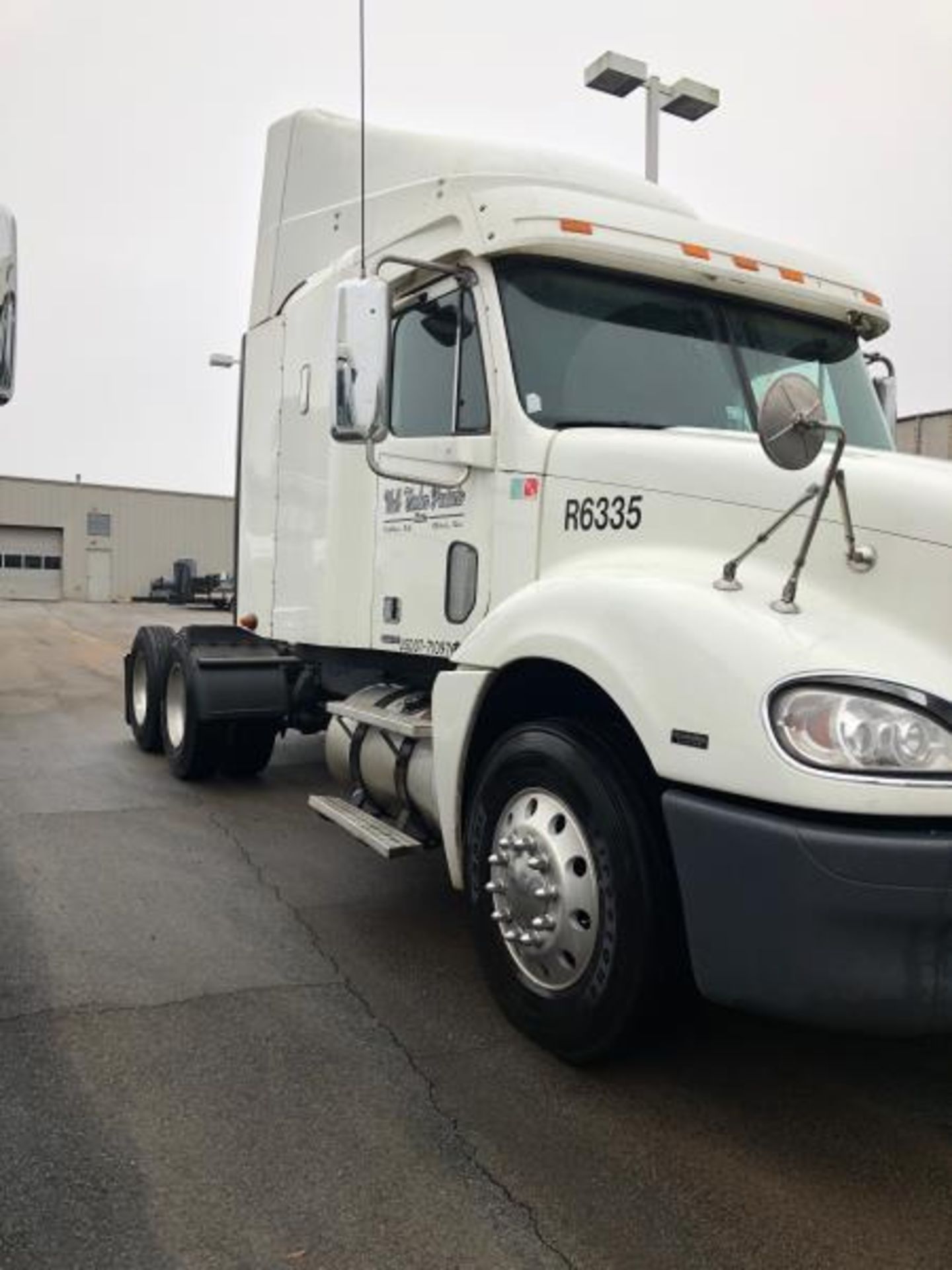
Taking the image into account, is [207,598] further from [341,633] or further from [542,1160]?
[542,1160]

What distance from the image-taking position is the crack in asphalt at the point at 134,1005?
3773 mm

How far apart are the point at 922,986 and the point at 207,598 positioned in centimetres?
4382

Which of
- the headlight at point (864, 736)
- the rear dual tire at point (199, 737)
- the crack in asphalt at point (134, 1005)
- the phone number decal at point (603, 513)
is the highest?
the phone number decal at point (603, 513)

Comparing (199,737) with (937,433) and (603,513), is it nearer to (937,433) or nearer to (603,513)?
(603,513)

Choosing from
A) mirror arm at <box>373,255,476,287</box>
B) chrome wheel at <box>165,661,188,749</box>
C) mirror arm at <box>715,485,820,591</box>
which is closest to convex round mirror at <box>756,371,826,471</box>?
mirror arm at <box>715,485,820,591</box>

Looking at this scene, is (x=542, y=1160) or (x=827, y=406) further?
(x=827, y=406)

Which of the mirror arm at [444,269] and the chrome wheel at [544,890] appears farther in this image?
the mirror arm at [444,269]

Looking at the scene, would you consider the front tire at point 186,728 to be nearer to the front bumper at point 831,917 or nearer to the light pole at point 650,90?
the front bumper at point 831,917

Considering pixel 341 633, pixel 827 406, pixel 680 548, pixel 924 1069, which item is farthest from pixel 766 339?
pixel 924 1069

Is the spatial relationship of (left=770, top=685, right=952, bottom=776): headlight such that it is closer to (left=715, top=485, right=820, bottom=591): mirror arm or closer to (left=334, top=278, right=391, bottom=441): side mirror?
(left=715, top=485, right=820, bottom=591): mirror arm

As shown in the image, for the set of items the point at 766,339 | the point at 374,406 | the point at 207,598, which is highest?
the point at 766,339

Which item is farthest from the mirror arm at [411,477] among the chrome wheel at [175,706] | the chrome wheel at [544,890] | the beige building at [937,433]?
the beige building at [937,433]

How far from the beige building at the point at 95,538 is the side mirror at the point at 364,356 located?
48.4 metres

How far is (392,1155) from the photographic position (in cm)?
297
